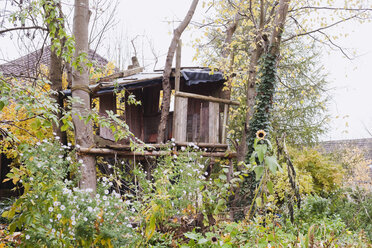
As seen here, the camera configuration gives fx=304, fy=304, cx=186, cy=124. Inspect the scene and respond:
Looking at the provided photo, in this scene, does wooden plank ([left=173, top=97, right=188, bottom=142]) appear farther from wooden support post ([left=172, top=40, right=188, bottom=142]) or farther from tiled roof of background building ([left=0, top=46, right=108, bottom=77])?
tiled roof of background building ([left=0, top=46, right=108, bottom=77])

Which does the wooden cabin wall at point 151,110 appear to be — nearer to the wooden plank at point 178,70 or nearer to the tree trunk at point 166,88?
the tree trunk at point 166,88

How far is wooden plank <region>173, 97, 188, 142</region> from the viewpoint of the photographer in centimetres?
782

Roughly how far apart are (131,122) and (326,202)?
6187 millimetres

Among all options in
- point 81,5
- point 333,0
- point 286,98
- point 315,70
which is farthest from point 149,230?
point 315,70

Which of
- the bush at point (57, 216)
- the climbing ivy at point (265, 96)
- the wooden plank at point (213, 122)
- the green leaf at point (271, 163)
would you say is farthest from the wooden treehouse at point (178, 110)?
the green leaf at point (271, 163)

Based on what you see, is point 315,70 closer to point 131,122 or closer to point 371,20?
point 371,20

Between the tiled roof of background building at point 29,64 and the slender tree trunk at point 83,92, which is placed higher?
the tiled roof of background building at point 29,64

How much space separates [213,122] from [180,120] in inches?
43.7

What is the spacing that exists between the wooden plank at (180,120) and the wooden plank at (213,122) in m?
0.92

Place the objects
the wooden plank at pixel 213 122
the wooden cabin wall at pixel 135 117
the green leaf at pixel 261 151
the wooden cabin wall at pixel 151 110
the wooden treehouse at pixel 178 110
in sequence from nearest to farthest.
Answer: the green leaf at pixel 261 151 → the wooden treehouse at pixel 178 110 → the wooden plank at pixel 213 122 → the wooden cabin wall at pixel 135 117 → the wooden cabin wall at pixel 151 110

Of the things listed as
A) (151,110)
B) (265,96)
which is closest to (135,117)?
(151,110)

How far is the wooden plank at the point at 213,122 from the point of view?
852 cm

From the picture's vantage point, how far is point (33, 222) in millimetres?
2783

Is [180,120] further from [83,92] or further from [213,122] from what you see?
[83,92]
